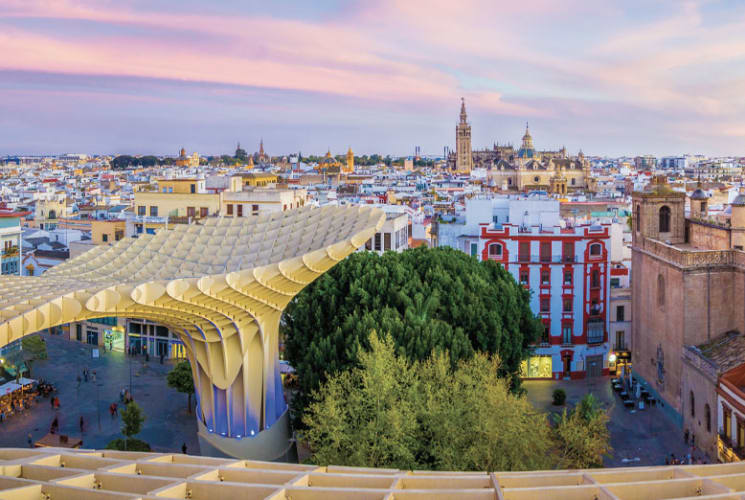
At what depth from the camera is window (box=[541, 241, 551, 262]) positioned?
41469mm

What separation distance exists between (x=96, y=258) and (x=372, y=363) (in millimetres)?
13249

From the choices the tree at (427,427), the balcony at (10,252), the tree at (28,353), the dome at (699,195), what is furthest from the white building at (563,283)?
the balcony at (10,252)

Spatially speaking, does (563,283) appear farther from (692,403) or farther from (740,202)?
(692,403)

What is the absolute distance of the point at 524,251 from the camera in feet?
137

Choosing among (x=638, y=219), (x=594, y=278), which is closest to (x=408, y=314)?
(x=594, y=278)

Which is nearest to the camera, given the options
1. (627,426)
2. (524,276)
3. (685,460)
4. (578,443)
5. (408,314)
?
(578,443)

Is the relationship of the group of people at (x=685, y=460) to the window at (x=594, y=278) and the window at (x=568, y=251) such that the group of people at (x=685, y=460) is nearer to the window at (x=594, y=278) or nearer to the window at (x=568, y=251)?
the window at (x=594, y=278)

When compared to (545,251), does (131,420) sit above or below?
below

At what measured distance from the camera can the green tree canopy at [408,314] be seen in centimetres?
2639

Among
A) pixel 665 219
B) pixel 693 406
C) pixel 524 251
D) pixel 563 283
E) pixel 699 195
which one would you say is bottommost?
pixel 693 406

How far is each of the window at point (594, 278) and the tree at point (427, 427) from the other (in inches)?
848

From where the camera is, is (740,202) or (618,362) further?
(618,362)

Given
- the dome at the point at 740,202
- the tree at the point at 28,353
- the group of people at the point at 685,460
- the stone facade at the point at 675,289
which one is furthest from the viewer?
the tree at the point at 28,353

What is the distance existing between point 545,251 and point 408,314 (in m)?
16.5
